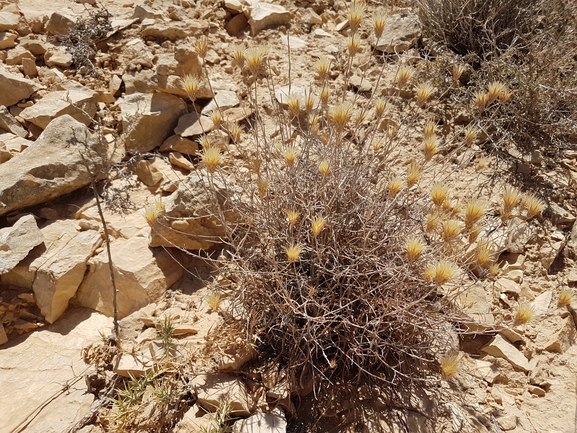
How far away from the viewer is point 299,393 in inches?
89.0

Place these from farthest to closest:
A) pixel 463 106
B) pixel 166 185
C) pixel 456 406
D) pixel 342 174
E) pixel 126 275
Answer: pixel 463 106, pixel 166 185, pixel 126 275, pixel 342 174, pixel 456 406

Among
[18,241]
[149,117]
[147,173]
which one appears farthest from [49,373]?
[149,117]

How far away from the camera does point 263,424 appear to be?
208 centimetres

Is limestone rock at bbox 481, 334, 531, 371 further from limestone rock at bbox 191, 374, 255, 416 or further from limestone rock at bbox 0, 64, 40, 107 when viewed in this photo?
limestone rock at bbox 0, 64, 40, 107

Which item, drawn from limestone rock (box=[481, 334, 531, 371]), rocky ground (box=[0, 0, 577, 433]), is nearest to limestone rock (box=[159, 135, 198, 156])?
rocky ground (box=[0, 0, 577, 433])

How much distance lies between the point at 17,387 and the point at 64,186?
1.22 metres

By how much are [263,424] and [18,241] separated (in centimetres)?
171

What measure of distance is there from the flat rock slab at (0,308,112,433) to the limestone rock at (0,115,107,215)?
774 millimetres

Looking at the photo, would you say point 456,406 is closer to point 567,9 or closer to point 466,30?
point 466,30

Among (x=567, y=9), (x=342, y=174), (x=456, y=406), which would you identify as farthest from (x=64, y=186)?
(x=567, y=9)

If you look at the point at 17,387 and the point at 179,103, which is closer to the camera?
the point at 17,387

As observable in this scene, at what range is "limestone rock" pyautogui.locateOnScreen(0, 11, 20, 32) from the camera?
154 inches

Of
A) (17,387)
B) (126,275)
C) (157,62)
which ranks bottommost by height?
(17,387)

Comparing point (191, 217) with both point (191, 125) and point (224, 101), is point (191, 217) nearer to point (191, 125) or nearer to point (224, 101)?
point (191, 125)
